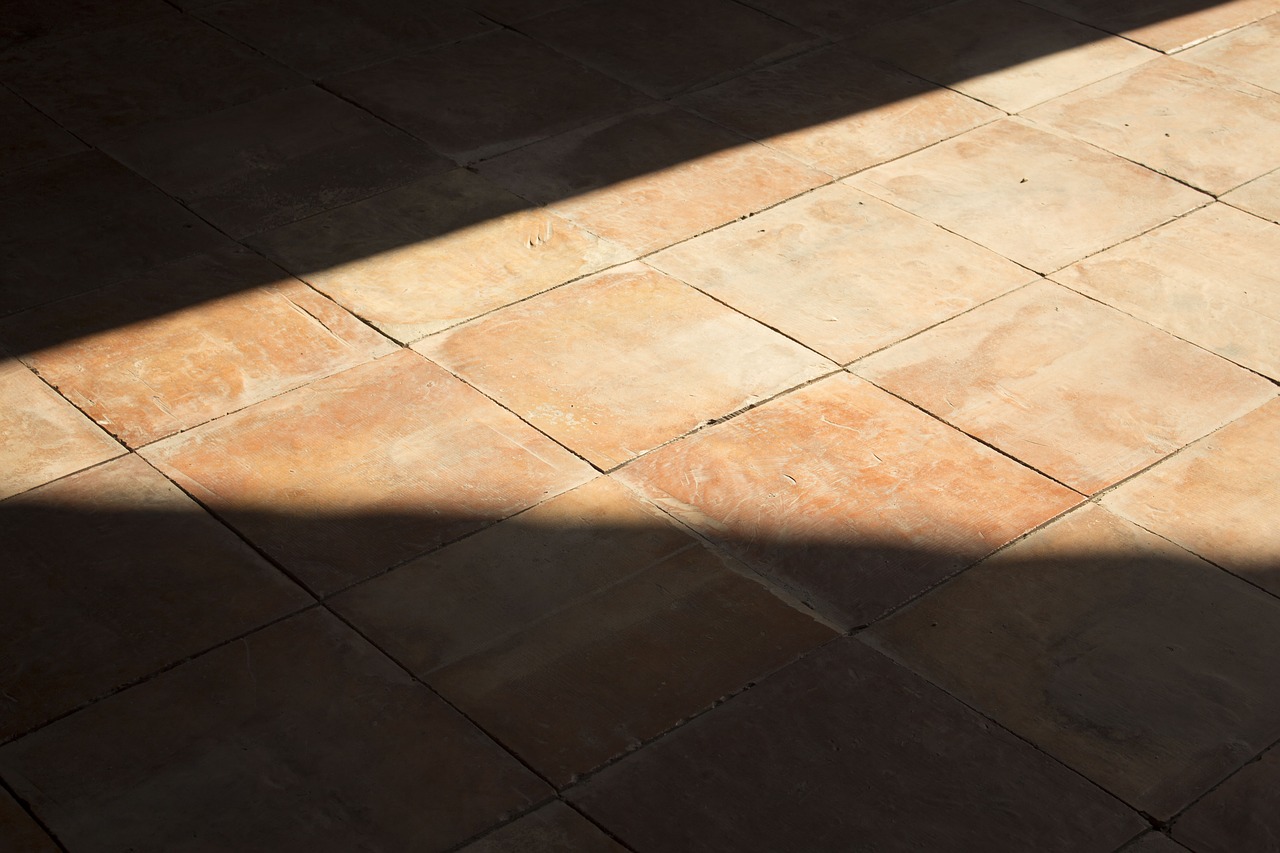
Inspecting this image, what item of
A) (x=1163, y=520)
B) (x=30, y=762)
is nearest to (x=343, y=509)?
(x=30, y=762)

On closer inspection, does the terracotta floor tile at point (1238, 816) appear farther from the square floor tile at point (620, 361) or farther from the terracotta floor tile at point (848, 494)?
the square floor tile at point (620, 361)

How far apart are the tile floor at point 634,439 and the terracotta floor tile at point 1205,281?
0.07ft

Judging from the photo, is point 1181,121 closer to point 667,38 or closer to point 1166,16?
point 1166,16

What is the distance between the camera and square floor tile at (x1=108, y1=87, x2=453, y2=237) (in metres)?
5.58

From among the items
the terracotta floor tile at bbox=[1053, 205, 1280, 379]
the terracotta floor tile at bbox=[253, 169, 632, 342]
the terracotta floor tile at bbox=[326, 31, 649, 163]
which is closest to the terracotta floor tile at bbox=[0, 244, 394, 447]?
the terracotta floor tile at bbox=[253, 169, 632, 342]

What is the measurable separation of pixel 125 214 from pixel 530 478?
2.20m

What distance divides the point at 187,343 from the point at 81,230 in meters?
0.92

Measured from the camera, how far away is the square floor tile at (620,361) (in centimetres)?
450

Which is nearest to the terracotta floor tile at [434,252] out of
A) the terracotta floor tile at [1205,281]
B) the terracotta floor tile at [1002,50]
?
the terracotta floor tile at [1205,281]

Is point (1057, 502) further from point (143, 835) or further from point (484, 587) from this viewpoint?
point (143, 835)

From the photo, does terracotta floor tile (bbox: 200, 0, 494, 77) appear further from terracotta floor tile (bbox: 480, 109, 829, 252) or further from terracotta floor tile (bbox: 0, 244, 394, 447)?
terracotta floor tile (bbox: 0, 244, 394, 447)

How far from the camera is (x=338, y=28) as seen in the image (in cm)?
690

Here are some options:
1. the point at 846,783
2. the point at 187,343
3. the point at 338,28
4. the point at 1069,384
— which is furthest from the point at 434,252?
the point at 846,783

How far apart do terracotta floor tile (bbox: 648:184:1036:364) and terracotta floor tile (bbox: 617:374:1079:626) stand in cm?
42
